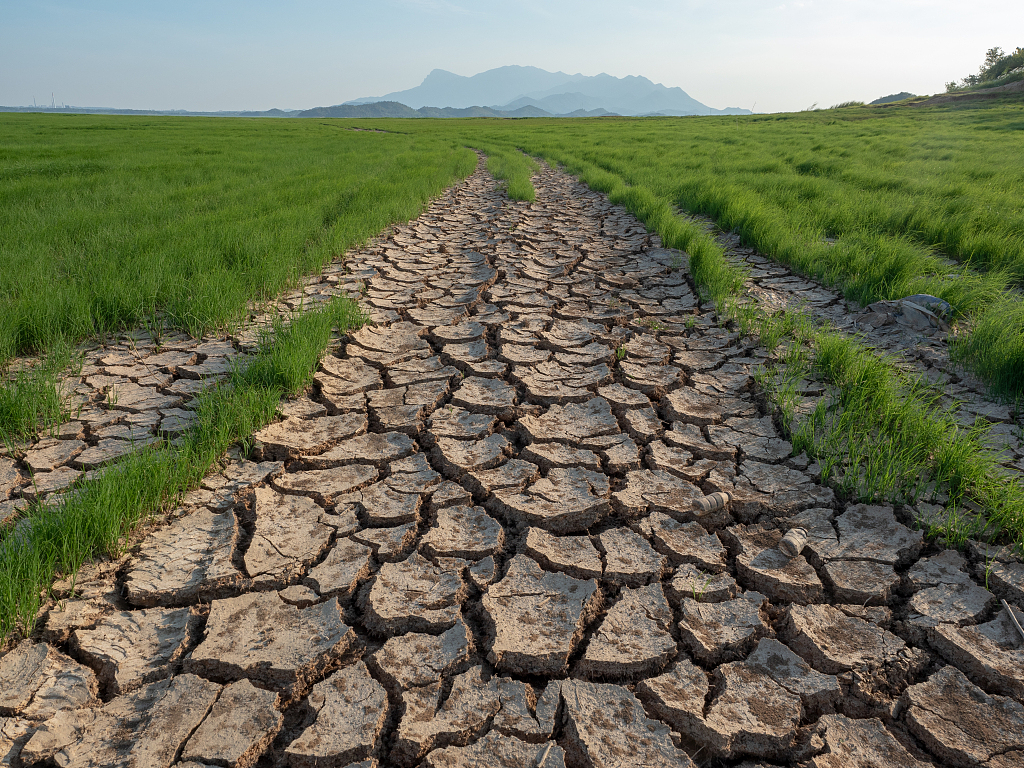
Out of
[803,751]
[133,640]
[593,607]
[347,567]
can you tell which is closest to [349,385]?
[347,567]

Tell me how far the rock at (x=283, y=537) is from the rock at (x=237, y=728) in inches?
13.3

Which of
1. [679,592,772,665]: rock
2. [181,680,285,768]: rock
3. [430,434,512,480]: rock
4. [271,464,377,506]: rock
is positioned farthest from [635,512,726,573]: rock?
[181,680,285,768]: rock

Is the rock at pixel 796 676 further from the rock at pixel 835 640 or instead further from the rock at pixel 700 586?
the rock at pixel 700 586

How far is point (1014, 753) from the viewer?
109 centimetres

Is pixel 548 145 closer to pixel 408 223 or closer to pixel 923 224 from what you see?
pixel 408 223

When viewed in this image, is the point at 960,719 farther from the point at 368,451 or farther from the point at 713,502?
the point at 368,451

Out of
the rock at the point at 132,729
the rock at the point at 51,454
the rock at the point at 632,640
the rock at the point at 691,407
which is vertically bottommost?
the rock at the point at 632,640

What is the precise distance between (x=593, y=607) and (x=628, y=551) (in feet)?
0.78

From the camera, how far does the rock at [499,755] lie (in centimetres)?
109

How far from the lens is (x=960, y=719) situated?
3.79 feet

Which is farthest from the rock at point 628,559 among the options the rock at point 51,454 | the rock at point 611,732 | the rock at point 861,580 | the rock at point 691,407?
the rock at point 51,454

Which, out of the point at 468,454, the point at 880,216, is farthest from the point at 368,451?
the point at 880,216

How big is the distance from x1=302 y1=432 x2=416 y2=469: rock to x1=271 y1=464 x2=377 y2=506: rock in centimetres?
3

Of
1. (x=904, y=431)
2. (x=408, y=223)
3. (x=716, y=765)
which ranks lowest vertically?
(x=716, y=765)
